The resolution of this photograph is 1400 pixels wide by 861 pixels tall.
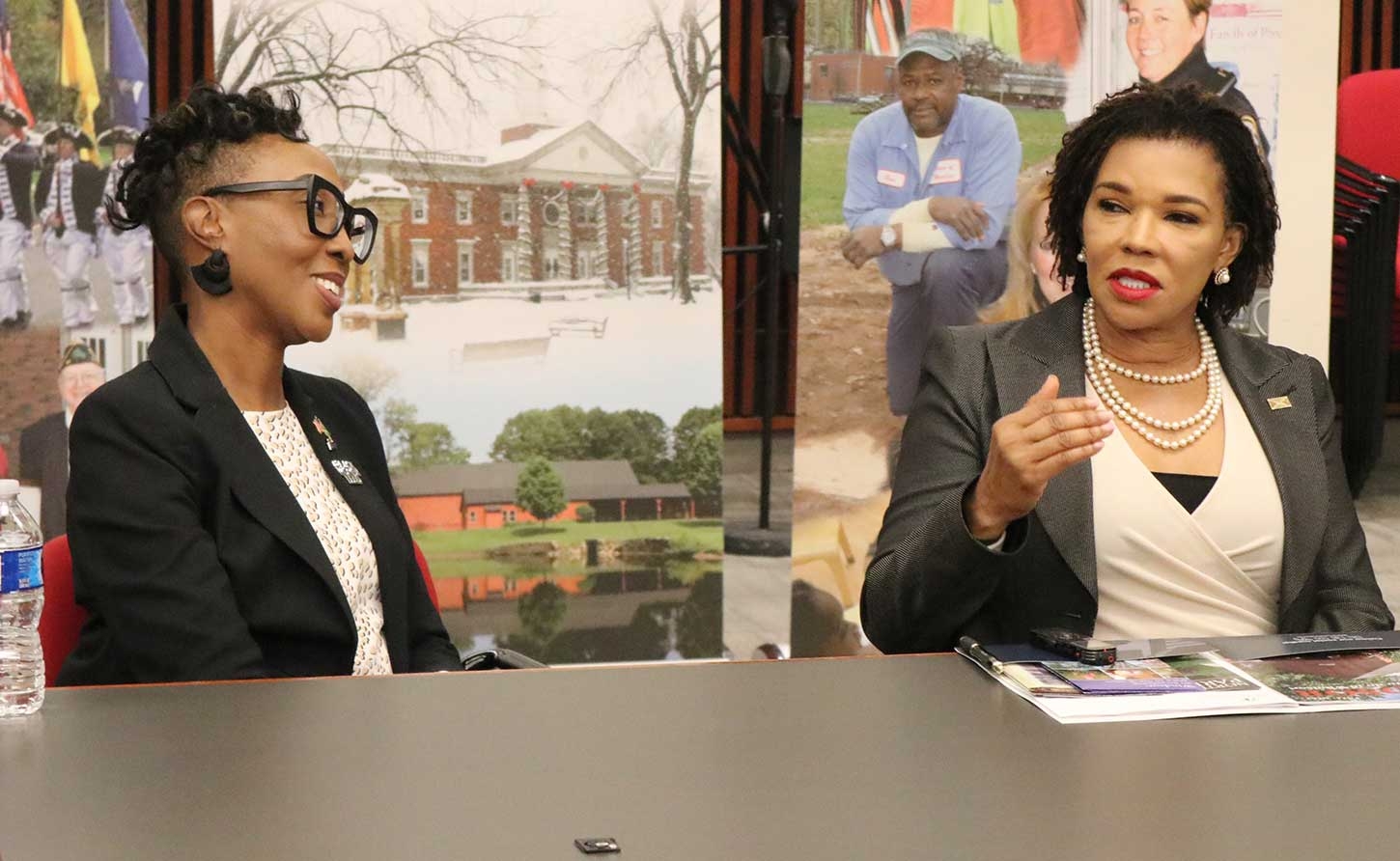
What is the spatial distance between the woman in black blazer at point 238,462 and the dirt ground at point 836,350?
1.49 meters

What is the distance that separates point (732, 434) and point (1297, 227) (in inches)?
109

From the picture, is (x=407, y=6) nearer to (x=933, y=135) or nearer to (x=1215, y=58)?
(x=933, y=135)

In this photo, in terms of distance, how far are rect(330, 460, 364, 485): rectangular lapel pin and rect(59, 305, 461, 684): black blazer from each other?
0.54 feet

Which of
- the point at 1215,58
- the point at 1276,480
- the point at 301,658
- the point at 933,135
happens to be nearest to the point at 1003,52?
the point at 933,135

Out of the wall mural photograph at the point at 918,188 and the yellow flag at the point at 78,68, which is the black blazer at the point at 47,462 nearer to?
the yellow flag at the point at 78,68

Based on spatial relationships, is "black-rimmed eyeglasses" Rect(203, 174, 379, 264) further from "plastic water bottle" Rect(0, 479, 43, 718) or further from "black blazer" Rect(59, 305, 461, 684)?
"plastic water bottle" Rect(0, 479, 43, 718)

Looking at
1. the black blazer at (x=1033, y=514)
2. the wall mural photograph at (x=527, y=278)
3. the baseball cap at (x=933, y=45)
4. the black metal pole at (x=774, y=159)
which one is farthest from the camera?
the black metal pole at (x=774, y=159)

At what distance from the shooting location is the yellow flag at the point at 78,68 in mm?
3178

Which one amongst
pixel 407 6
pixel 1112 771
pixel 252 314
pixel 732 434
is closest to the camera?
pixel 1112 771

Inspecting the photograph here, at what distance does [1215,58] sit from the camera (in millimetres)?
3594

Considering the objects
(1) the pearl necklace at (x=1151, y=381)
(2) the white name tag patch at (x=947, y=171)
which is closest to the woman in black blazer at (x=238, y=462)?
(1) the pearl necklace at (x=1151, y=381)

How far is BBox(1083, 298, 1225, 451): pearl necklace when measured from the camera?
7.11 ft

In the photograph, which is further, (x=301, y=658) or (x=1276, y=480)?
(x=1276, y=480)

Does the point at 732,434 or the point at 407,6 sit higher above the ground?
the point at 407,6
